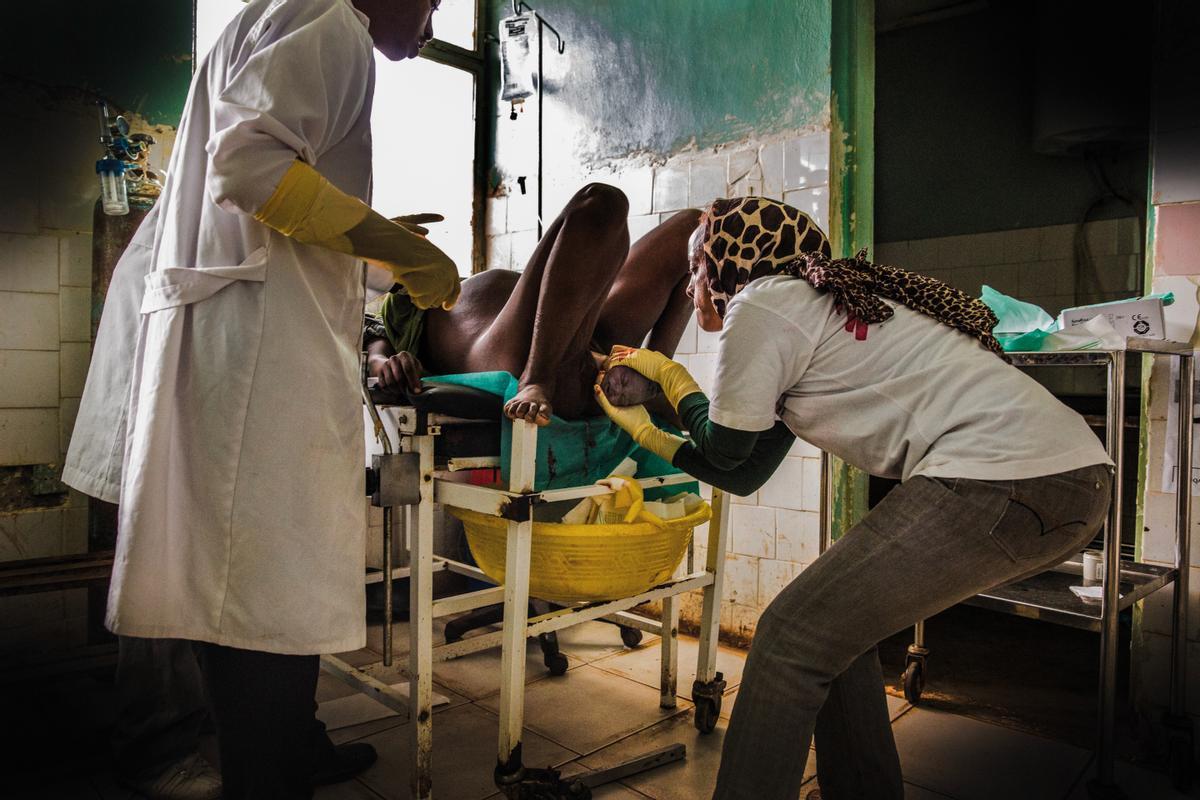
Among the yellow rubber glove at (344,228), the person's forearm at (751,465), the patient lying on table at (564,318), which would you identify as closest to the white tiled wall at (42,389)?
the patient lying on table at (564,318)

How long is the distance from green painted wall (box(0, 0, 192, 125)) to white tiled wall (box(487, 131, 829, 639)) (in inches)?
60.5

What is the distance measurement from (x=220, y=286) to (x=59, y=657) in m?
1.50

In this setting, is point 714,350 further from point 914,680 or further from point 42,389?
point 42,389

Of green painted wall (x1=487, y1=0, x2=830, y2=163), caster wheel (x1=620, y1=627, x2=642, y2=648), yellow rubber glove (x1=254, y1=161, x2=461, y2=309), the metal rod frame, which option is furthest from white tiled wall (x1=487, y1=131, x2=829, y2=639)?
yellow rubber glove (x1=254, y1=161, x2=461, y2=309)

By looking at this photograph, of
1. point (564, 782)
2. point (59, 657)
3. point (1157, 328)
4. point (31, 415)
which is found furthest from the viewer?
point (31, 415)

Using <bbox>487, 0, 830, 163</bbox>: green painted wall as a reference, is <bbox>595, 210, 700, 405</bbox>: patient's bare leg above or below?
below

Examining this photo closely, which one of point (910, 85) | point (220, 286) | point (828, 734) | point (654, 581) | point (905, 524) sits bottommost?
point (828, 734)

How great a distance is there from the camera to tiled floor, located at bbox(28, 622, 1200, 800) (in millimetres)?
1738

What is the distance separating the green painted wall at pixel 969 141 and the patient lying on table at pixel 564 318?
2.65 meters

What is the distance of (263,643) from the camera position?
115 centimetres

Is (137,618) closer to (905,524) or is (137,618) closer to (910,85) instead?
(905,524)

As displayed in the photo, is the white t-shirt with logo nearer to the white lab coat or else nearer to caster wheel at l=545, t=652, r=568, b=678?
the white lab coat

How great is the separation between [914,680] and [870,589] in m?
1.29

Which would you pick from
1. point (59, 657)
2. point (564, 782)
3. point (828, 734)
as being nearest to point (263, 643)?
point (564, 782)
